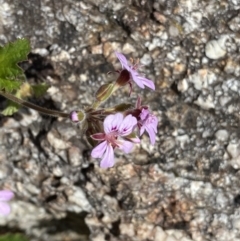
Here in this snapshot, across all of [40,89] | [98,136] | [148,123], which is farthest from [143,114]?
[40,89]

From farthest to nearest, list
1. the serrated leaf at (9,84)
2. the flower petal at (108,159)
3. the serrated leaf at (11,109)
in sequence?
the serrated leaf at (11,109)
the serrated leaf at (9,84)
the flower petal at (108,159)

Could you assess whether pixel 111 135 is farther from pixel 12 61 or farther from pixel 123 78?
pixel 12 61

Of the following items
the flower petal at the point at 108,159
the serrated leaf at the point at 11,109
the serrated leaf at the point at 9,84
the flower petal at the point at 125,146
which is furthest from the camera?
the serrated leaf at the point at 11,109

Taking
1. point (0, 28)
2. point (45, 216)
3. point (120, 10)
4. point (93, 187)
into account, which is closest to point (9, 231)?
point (45, 216)

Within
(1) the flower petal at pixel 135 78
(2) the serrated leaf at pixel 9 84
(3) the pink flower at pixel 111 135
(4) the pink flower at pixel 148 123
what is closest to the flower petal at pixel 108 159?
(3) the pink flower at pixel 111 135

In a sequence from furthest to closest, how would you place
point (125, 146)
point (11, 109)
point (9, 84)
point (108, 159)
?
point (11, 109) → point (9, 84) → point (125, 146) → point (108, 159)

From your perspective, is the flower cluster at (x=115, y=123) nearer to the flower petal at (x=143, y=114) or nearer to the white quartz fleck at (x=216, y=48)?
the flower petal at (x=143, y=114)

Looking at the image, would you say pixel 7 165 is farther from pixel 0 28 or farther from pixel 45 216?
pixel 0 28
